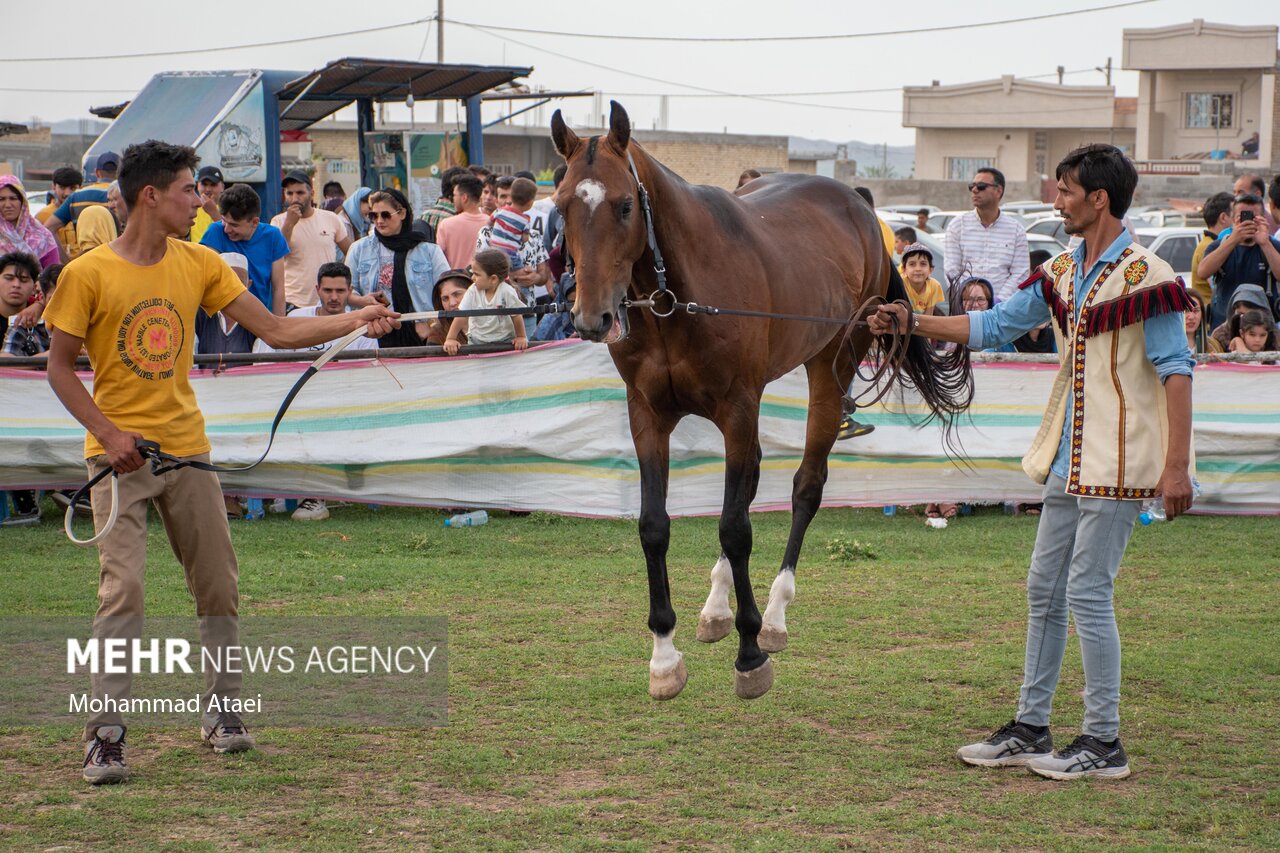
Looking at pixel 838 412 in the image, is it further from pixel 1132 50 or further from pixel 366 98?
pixel 1132 50

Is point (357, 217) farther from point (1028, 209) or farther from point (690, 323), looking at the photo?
point (1028, 209)

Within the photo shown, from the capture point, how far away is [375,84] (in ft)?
54.1

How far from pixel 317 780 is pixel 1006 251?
25.9 ft

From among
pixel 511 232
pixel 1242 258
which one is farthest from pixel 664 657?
pixel 1242 258

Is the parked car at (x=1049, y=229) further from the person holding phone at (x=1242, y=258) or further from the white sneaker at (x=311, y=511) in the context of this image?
the white sneaker at (x=311, y=511)

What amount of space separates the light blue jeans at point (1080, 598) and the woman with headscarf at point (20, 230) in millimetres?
8169

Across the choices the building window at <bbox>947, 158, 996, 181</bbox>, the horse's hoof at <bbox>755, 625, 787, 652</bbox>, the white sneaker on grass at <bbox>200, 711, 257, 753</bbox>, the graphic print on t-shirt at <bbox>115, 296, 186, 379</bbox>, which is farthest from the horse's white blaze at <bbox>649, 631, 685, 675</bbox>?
the building window at <bbox>947, 158, 996, 181</bbox>

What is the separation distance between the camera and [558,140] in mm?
5121

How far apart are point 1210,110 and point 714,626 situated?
61311 mm

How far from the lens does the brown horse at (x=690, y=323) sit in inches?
192

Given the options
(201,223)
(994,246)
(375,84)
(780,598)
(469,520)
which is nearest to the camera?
(780,598)

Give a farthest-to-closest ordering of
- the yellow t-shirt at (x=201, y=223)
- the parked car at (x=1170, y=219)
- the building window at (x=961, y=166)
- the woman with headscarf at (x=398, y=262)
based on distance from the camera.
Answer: the building window at (x=961, y=166) < the parked car at (x=1170, y=219) < the yellow t-shirt at (x=201, y=223) < the woman with headscarf at (x=398, y=262)

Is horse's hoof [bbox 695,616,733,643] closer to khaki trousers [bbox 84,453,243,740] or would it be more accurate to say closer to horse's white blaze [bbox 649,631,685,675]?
horse's white blaze [bbox 649,631,685,675]

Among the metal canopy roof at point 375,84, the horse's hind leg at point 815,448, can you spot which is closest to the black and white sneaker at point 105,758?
the horse's hind leg at point 815,448
